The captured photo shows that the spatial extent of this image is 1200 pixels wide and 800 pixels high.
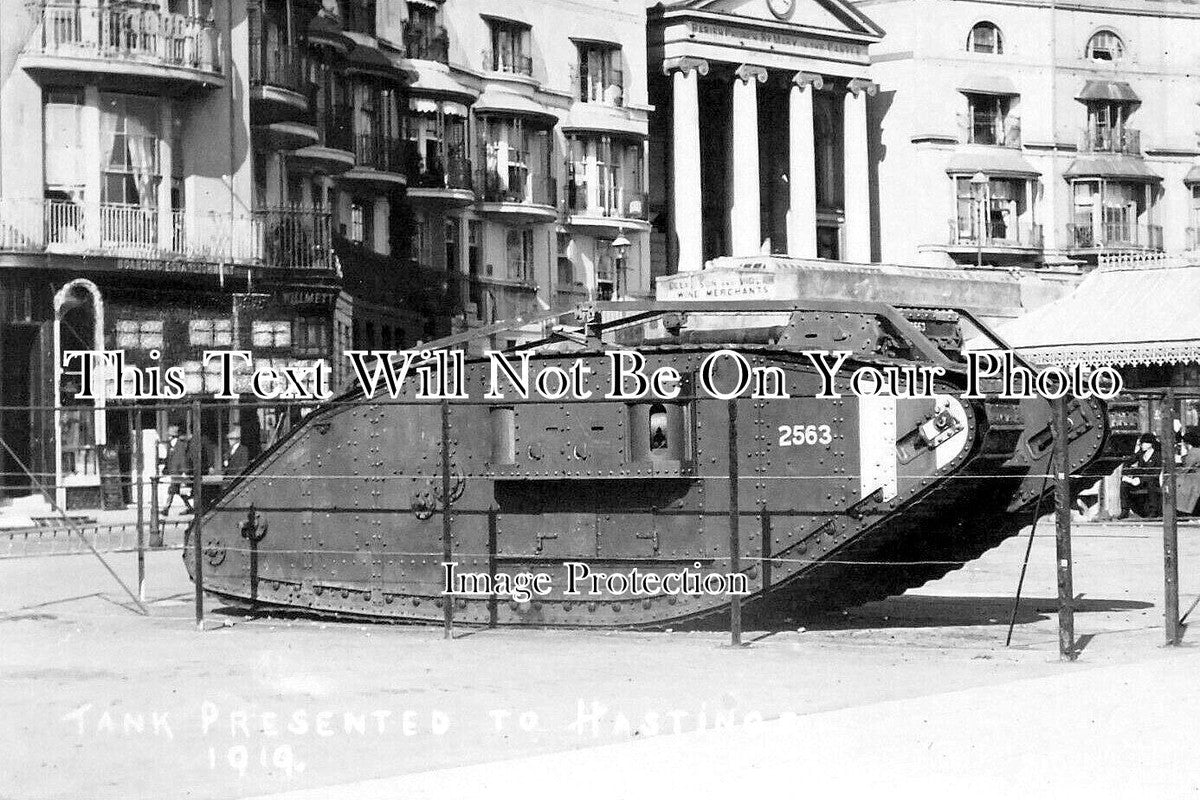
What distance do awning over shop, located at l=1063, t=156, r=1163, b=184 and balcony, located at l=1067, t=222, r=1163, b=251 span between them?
6.16 feet

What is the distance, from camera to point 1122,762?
36.2 ft

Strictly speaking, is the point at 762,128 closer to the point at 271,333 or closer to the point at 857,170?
the point at 857,170

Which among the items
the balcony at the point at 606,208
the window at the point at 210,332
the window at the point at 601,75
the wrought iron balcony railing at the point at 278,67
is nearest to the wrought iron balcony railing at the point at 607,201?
the balcony at the point at 606,208

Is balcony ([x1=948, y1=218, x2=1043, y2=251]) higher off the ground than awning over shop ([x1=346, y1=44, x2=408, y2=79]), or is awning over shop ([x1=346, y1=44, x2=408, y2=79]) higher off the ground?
awning over shop ([x1=346, y1=44, x2=408, y2=79])

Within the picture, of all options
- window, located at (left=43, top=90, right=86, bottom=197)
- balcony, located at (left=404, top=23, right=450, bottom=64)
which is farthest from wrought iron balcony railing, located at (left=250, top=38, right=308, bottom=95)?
balcony, located at (left=404, top=23, right=450, bottom=64)

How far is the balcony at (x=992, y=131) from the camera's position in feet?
270

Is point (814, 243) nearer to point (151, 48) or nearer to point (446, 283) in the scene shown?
point (446, 283)

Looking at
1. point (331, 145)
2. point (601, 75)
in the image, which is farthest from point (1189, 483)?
point (601, 75)

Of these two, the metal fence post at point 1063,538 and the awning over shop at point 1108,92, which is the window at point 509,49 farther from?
the metal fence post at point 1063,538

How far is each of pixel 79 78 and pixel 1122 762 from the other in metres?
32.0

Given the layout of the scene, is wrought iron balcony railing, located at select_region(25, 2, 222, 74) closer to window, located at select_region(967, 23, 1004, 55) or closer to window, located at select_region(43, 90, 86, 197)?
window, located at select_region(43, 90, 86, 197)

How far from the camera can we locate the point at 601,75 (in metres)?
70.4

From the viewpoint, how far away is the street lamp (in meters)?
77.4

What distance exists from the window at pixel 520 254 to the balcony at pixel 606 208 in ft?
8.12
